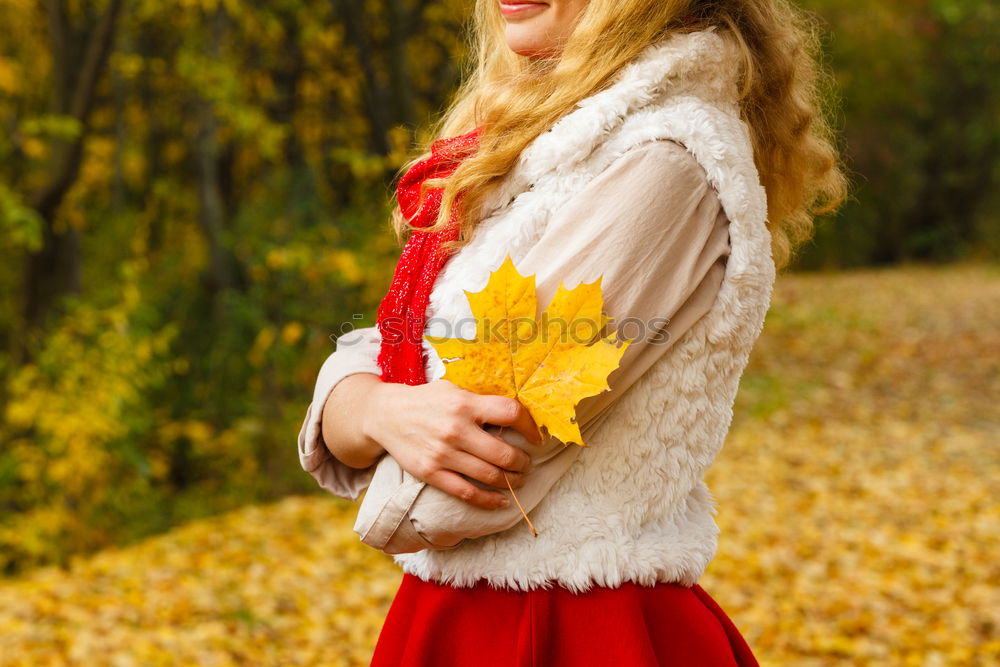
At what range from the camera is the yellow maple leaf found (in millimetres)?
1049

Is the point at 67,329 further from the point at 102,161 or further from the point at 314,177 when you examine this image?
the point at 102,161

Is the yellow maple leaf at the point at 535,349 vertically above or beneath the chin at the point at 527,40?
beneath

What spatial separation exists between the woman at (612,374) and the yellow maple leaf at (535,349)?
1.1 inches

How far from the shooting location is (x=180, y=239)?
8977mm

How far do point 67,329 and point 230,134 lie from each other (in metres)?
3.04

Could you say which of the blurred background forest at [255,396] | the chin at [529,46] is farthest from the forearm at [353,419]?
the blurred background forest at [255,396]

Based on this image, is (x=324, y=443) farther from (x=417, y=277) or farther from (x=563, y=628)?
(x=563, y=628)

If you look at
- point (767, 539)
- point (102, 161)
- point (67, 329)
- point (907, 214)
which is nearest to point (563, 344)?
point (767, 539)

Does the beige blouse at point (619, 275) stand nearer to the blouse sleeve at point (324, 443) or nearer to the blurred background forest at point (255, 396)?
the blouse sleeve at point (324, 443)

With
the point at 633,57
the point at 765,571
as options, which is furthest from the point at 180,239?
the point at 633,57

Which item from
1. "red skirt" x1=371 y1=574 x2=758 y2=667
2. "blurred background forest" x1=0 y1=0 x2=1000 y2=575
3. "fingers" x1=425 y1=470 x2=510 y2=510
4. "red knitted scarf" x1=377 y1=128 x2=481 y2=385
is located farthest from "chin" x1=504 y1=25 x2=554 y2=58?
"blurred background forest" x1=0 y1=0 x2=1000 y2=575

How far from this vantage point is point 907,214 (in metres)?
17.6

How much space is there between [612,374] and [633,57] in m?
0.41

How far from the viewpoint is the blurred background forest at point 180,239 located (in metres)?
5.25
